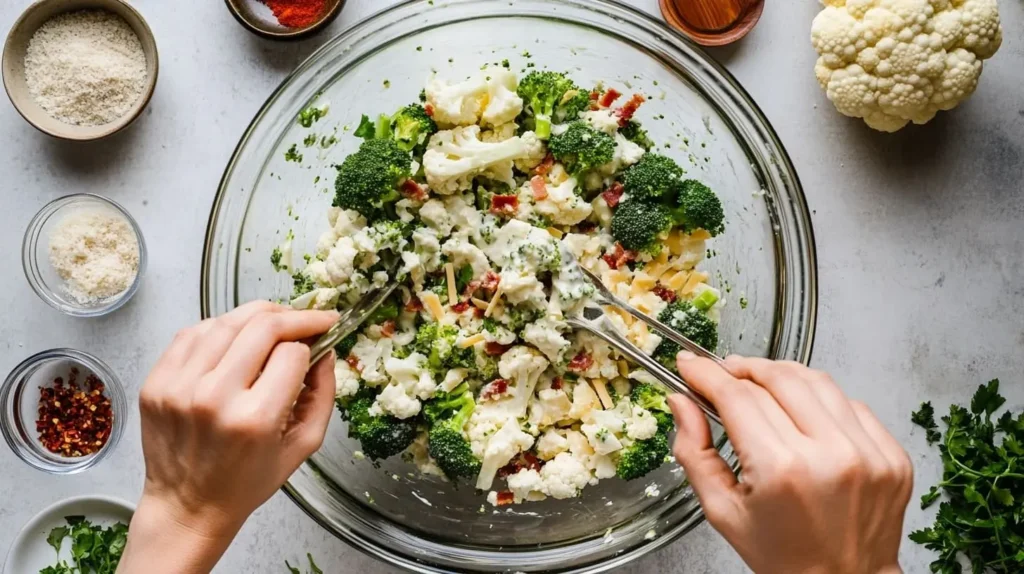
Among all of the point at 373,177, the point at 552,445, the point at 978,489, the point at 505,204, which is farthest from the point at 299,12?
the point at 978,489

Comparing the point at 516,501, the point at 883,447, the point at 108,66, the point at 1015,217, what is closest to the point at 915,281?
the point at 1015,217

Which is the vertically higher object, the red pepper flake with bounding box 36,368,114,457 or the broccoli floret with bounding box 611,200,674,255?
the broccoli floret with bounding box 611,200,674,255

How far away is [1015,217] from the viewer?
9.23 feet

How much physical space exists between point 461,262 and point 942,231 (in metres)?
1.59

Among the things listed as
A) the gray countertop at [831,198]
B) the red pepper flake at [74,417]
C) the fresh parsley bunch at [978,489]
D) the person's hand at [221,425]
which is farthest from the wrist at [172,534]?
the fresh parsley bunch at [978,489]

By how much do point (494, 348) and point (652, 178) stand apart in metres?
0.60

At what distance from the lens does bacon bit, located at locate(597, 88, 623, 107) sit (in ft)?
7.70

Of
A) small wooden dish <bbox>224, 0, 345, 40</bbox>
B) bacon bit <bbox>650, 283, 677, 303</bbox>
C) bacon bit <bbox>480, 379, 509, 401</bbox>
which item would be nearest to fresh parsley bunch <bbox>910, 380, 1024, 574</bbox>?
bacon bit <bbox>650, 283, 677, 303</bbox>

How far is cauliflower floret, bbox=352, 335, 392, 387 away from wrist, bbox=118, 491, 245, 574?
509 mm

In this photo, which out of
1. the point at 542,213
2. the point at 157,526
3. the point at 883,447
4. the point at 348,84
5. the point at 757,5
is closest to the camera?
the point at 883,447

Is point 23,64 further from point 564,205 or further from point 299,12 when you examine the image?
point 564,205

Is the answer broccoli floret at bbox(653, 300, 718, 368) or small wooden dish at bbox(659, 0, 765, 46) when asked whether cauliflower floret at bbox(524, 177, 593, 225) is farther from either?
small wooden dish at bbox(659, 0, 765, 46)

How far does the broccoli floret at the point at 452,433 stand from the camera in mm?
2211

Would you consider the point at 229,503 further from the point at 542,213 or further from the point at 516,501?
the point at 542,213
